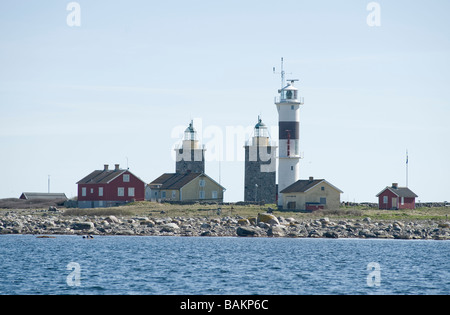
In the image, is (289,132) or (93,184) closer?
(289,132)

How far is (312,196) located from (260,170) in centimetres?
1230

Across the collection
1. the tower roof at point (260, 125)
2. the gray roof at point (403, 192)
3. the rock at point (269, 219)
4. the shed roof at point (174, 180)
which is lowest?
the rock at point (269, 219)

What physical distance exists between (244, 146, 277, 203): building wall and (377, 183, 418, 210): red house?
10868 millimetres

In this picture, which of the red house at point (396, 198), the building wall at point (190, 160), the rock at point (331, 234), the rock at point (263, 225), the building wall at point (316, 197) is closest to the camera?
the rock at point (331, 234)

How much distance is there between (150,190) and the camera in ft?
272

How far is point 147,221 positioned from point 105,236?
4.86 meters

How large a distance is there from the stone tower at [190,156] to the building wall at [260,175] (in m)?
8.19

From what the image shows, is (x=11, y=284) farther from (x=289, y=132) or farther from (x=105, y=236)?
(x=289, y=132)

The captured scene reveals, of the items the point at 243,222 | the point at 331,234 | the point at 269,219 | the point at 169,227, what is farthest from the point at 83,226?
the point at 331,234

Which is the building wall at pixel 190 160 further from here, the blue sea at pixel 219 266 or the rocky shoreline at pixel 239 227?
the blue sea at pixel 219 266

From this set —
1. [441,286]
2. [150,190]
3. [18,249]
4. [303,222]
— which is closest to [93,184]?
[150,190]

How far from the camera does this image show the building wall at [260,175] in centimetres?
7869

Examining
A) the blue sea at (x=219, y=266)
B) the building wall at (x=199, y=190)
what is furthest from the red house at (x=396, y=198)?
the blue sea at (x=219, y=266)

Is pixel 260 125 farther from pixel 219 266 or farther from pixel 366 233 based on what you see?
pixel 219 266
